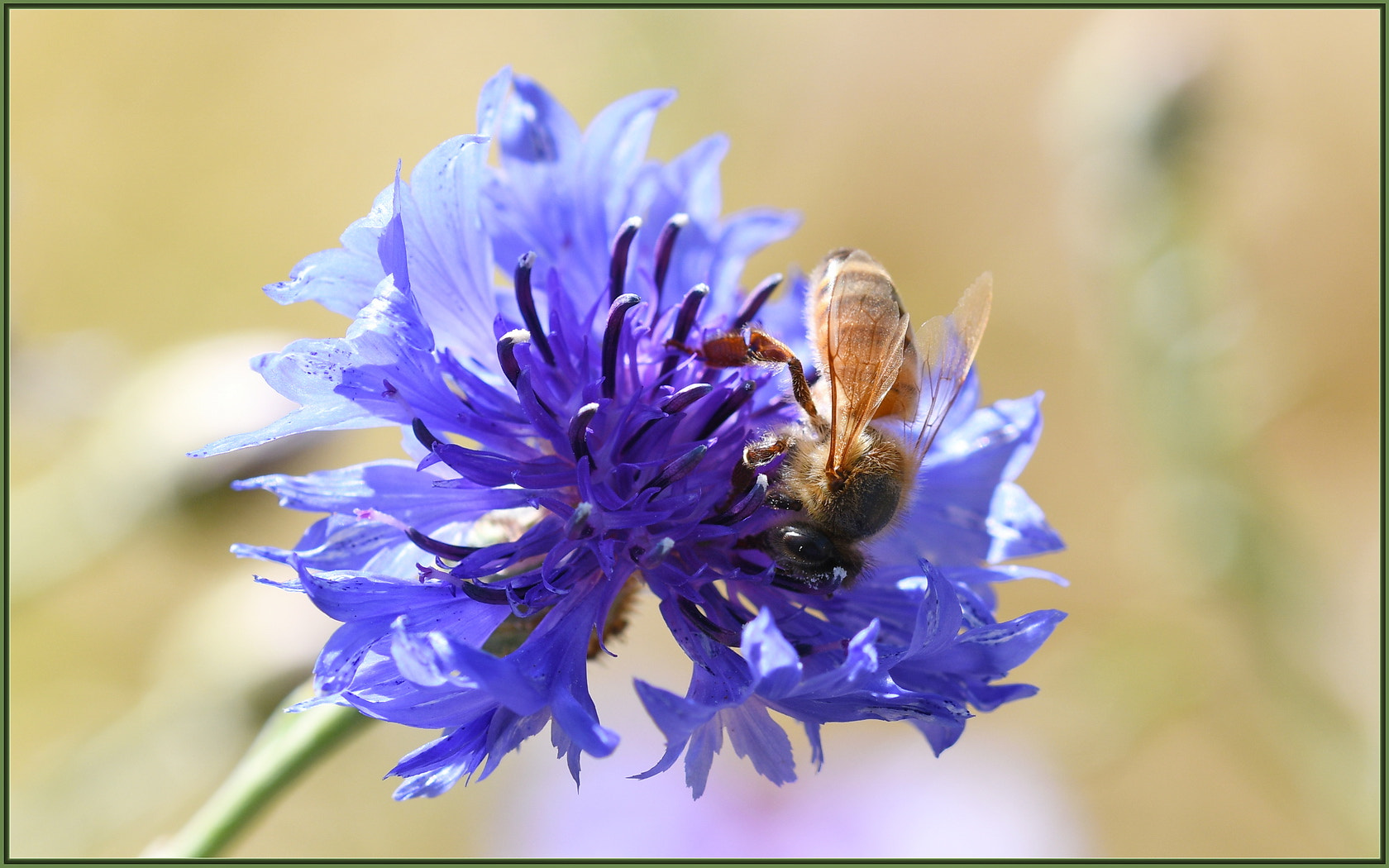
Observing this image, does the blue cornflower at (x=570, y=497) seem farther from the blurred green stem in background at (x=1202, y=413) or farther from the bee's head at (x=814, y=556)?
the blurred green stem in background at (x=1202, y=413)

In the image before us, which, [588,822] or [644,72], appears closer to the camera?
[588,822]

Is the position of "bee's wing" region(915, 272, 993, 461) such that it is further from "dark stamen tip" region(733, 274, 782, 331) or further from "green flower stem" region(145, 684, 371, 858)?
"green flower stem" region(145, 684, 371, 858)

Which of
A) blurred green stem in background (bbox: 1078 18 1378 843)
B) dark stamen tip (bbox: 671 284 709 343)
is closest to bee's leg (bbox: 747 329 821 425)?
dark stamen tip (bbox: 671 284 709 343)

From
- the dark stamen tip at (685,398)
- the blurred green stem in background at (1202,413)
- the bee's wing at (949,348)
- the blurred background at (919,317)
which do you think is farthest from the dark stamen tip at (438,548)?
the blurred green stem in background at (1202,413)

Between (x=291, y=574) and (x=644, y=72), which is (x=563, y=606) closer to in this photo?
(x=291, y=574)

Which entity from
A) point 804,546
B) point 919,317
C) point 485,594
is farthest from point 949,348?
point 919,317

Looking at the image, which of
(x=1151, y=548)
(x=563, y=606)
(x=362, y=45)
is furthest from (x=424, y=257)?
(x=362, y=45)
